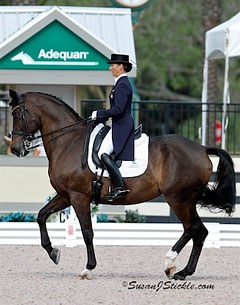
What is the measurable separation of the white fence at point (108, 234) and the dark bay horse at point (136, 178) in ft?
9.33

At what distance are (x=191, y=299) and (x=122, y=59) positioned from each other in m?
3.07

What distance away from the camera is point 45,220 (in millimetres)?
13664

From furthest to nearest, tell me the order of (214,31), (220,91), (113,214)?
(220,91) → (214,31) → (113,214)

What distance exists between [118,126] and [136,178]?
646 mm

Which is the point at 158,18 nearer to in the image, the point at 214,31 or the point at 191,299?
the point at 214,31

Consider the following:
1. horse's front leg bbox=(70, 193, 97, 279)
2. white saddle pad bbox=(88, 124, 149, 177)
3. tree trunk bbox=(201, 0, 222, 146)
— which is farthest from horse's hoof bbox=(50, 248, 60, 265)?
tree trunk bbox=(201, 0, 222, 146)

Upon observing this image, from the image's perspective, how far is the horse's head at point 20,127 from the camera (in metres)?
13.6

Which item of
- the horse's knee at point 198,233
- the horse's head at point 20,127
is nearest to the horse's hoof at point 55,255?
the horse's head at point 20,127

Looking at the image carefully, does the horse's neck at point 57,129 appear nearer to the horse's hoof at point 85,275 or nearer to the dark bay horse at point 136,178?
the dark bay horse at point 136,178

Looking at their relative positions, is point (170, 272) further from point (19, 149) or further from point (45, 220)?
point (19, 149)

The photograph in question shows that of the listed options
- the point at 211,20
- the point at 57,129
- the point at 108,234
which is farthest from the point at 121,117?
the point at 211,20

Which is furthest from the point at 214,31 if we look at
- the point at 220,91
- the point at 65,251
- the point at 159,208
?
the point at 220,91

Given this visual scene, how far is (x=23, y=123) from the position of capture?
13625 millimetres

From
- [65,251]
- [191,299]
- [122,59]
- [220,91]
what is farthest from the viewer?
[220,91]
